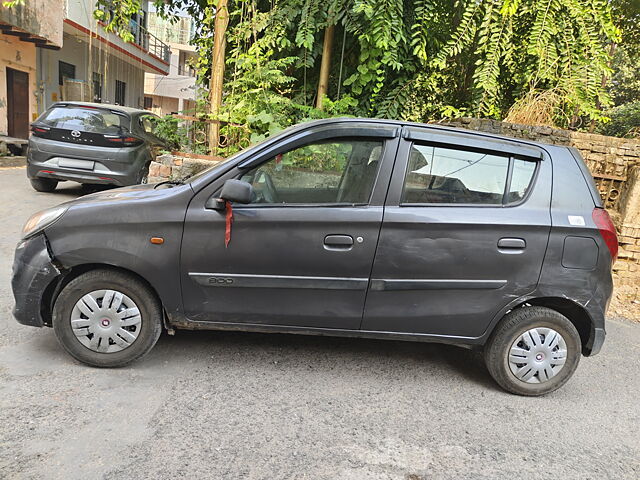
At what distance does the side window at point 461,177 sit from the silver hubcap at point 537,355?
3.09ft

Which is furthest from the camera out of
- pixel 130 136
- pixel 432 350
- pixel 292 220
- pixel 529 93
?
pixel 130 136

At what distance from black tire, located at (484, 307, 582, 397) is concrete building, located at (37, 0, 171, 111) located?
13.7 metres

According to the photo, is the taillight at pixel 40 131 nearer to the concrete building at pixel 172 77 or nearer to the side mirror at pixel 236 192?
the side mirror at pixel 236 192

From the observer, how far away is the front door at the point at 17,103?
15773 millimetres

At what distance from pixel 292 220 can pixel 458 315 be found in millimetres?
1277

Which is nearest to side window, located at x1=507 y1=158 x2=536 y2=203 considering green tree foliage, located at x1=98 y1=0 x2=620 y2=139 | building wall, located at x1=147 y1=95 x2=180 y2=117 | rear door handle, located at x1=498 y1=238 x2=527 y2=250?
rear door handle, located at x1=498 y1=238 x2=527 y2=250

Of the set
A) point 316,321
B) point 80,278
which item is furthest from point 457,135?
point 80,278

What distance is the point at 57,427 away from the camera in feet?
8.64

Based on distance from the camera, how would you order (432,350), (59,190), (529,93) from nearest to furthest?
(432,350) → (529,93) → (59,190)

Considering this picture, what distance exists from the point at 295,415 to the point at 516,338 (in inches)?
62.4

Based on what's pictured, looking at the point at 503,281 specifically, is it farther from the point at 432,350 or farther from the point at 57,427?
the point at 57,427

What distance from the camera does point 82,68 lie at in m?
20.3

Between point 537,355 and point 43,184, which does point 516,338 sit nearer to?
point 537,355

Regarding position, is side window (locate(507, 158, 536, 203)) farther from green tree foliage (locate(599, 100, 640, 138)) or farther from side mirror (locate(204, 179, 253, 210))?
green tree foliage (locate(599, 100, 640, 138))
